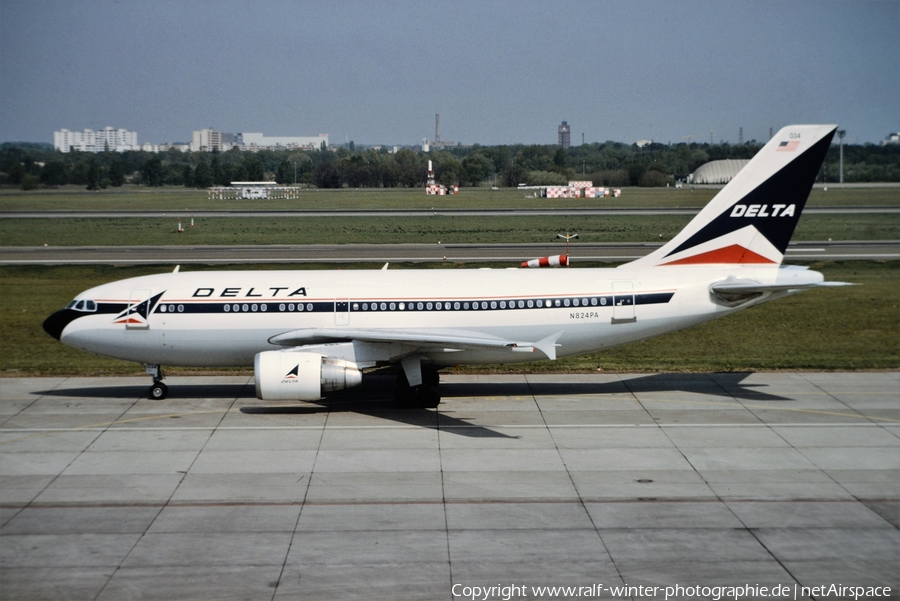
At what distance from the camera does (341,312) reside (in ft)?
82.0

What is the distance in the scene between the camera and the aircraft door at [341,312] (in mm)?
24922

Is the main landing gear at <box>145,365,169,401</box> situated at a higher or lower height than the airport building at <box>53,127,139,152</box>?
lower

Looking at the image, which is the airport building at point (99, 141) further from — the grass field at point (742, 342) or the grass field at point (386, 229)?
the grass field at point (742, 342)

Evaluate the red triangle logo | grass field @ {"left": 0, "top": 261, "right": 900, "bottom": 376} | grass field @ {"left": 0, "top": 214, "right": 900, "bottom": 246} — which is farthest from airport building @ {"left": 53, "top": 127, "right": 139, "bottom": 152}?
the red triangle logo

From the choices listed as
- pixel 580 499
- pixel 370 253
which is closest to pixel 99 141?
pixel 370 253

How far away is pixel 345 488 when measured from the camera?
18.3m

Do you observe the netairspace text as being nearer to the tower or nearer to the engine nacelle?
the engine nacelle

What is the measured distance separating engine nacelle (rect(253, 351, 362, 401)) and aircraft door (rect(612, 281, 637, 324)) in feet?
26.6

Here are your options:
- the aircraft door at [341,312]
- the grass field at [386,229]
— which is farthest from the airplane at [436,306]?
the grass field at [386,229]

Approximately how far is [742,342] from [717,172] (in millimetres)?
19861

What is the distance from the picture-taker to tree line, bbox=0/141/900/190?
70125 mm

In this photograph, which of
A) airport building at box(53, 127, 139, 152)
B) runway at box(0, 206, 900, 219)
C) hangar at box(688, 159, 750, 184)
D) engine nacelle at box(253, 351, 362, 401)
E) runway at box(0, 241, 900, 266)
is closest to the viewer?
engine nacelle at box(253, 351, 362, 401)

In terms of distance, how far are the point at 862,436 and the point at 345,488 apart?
13.4 metres

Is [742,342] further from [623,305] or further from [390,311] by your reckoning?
[390,311]
